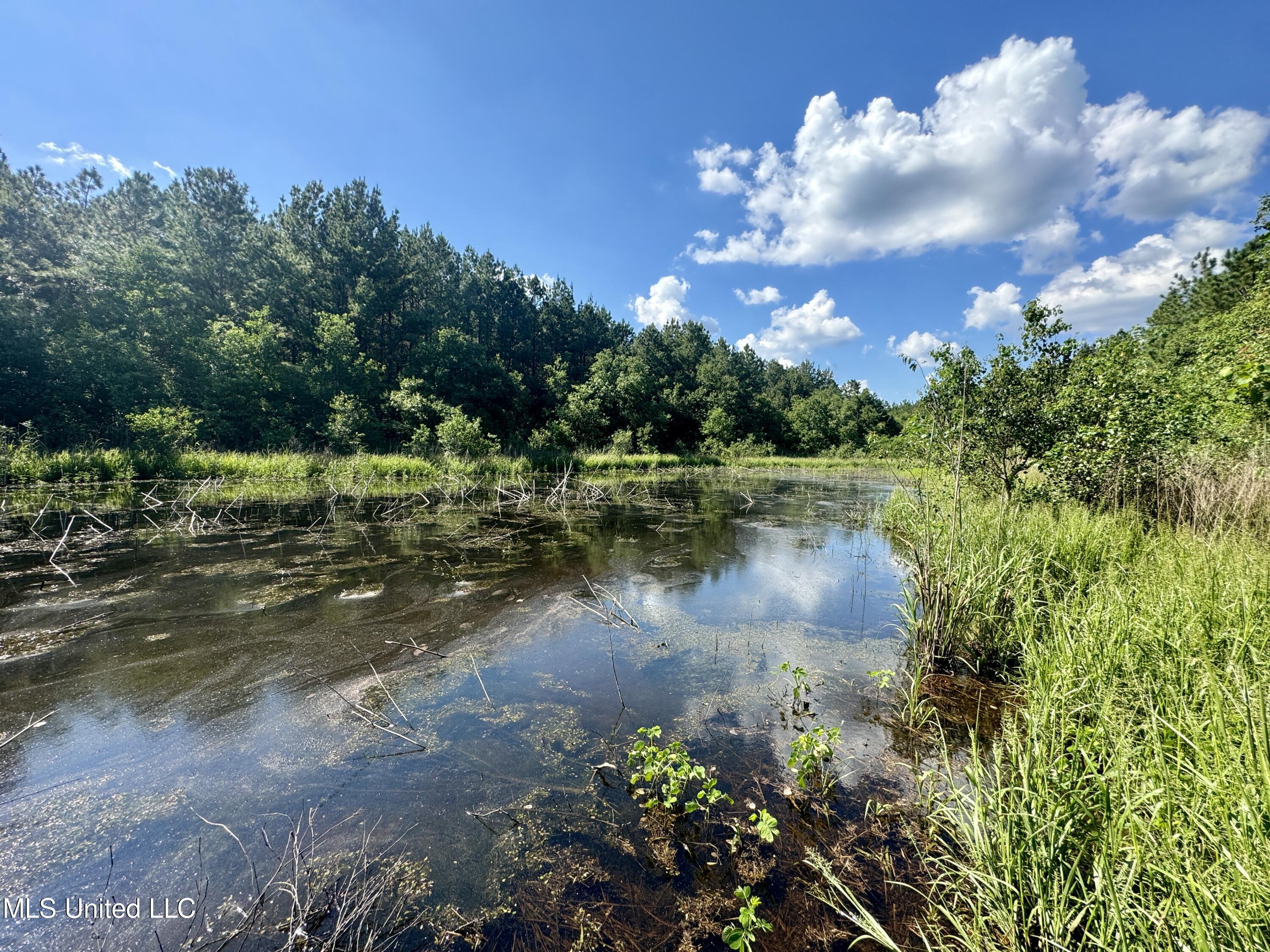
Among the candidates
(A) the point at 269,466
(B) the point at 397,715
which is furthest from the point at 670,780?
(A) the point at 269,466

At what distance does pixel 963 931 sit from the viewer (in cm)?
183

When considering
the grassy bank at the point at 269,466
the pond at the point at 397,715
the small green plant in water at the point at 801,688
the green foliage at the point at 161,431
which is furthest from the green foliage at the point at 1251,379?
the green foliage at the point at 161,431

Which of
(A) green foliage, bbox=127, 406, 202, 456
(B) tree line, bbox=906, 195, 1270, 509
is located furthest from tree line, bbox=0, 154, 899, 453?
(B) tree line, bbox=906, 195, 1270, 509

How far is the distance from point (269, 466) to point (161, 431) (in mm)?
3194

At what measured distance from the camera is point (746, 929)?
74.2 inches

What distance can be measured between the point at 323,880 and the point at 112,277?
32.0 meters

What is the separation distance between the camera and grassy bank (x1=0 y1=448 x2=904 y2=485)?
45.0ft

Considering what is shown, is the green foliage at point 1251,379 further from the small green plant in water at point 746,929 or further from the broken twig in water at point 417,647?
the broken twig in water at point 417,647

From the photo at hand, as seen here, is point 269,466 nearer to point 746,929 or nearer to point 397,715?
point 397,715

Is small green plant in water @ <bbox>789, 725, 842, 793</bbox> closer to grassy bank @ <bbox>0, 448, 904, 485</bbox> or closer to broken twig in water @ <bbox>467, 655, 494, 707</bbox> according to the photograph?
broken twig in water @ <bbox>467, 655, 494, 707</bbox>

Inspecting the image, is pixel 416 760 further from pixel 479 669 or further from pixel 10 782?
pixel 10 782

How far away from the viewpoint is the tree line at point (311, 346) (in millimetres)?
19875

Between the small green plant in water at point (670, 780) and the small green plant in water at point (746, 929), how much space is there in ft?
1.71

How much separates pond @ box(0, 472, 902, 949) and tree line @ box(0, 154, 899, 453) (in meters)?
4.91
